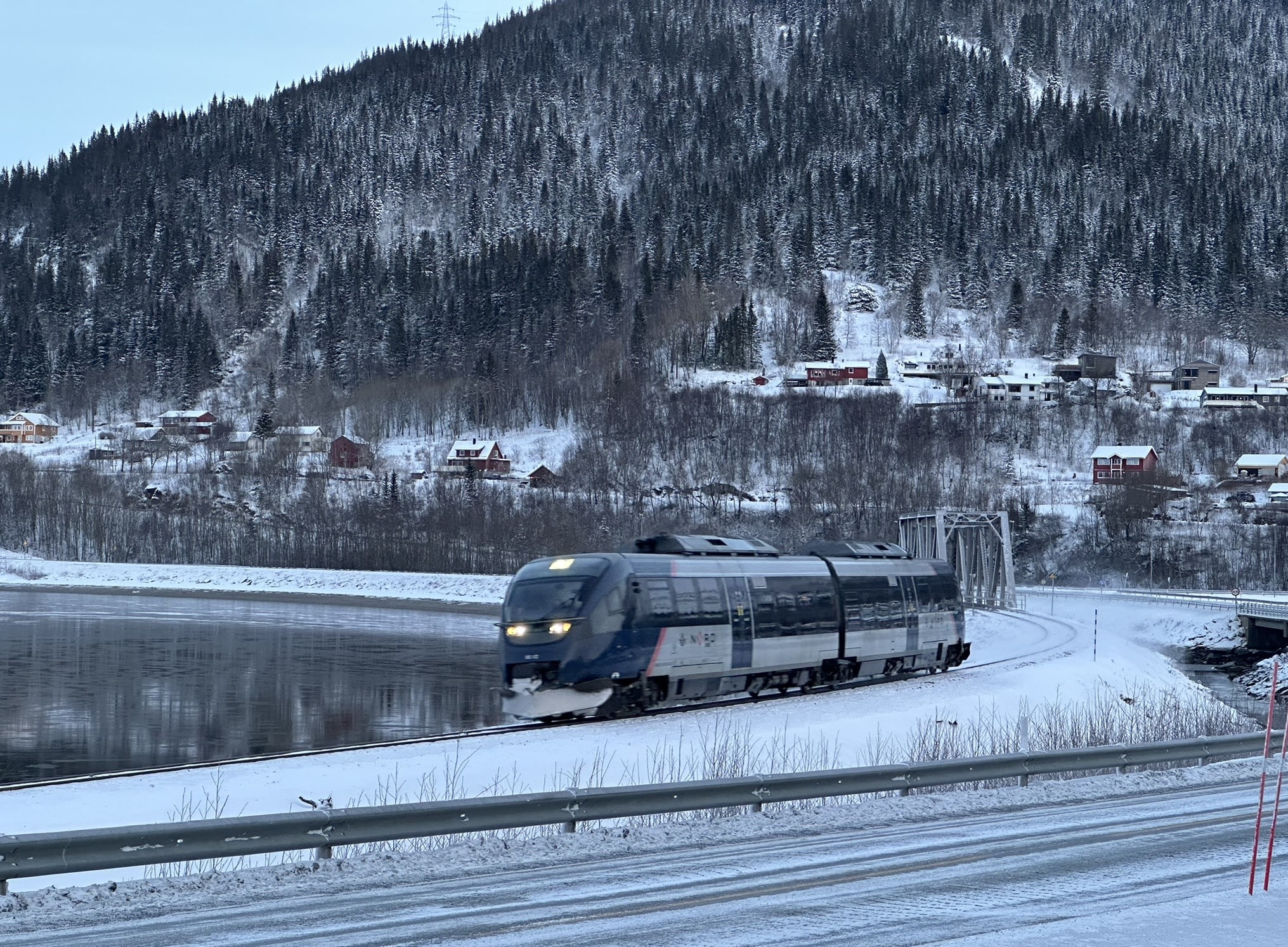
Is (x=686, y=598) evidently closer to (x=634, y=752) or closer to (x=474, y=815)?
(x=634, y=752)

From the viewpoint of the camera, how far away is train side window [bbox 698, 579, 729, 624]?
104 ft

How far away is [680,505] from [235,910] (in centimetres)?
13024

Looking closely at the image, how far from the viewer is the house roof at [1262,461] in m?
154

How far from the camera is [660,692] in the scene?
101 ft

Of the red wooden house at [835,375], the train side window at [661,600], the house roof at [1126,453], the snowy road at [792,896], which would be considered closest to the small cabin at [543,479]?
the red wooden house at [835,375]

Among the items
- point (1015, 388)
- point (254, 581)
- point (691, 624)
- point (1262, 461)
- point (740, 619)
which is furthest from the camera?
point (1015, 388)

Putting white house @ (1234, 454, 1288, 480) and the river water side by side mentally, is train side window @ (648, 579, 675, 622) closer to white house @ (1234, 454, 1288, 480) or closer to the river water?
the river water

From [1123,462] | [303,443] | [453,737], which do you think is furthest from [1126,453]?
[453,737]

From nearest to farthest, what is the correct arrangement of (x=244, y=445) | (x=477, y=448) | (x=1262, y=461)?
(x=1262, y=461) → (x=477, y=448) → (x=244, y=445)

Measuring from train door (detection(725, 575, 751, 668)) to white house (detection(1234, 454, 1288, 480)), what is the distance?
136157mm

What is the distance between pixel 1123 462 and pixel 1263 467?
49.2ft

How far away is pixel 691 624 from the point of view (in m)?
31.1

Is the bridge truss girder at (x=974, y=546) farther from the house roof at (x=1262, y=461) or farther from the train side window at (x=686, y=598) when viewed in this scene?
the house roof at (x=1262, y=461)

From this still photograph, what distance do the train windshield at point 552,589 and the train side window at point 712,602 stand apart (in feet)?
9.94
